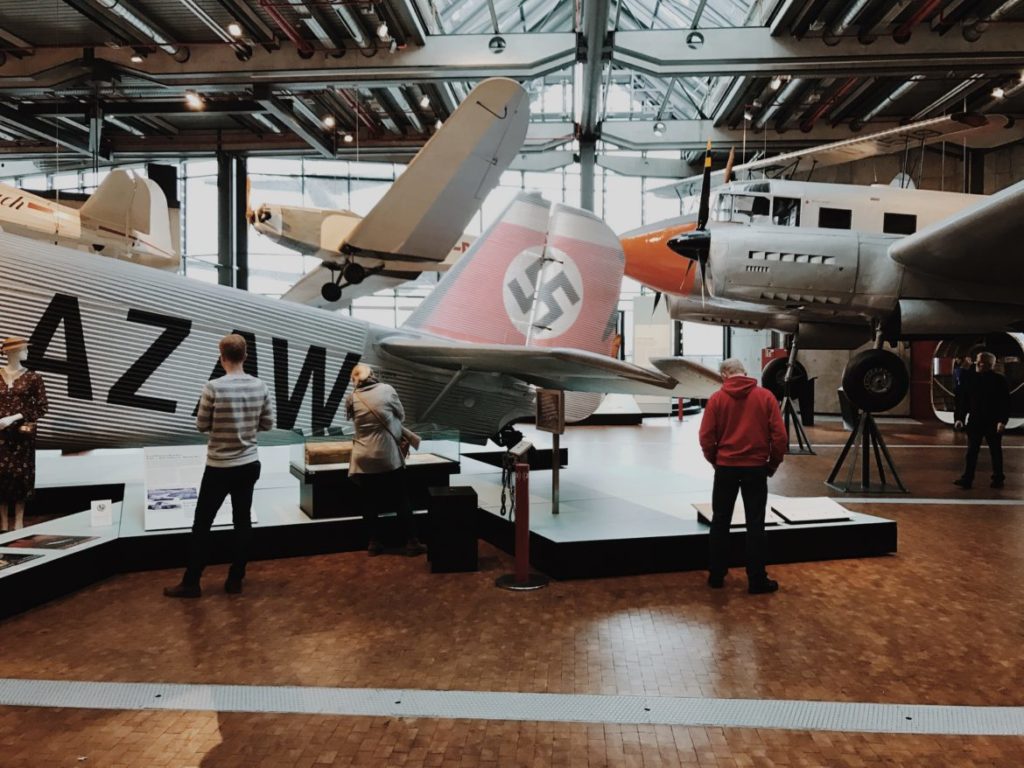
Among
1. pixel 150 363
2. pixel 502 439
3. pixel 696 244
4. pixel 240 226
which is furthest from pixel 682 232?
pixel 240 226

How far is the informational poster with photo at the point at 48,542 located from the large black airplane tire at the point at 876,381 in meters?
7.05

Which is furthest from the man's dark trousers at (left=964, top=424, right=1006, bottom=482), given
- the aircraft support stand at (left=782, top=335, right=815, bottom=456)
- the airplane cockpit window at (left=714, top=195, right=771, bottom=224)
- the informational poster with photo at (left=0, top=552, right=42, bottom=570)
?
the informational poster with photo at (left=0, top=552, right=42, bottom=570)

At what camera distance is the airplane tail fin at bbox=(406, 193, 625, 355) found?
623 cm

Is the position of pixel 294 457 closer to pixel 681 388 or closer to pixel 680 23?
pixel 681 388

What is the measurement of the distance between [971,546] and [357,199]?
18049 mm

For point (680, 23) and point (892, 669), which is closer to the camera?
point (892, 669)

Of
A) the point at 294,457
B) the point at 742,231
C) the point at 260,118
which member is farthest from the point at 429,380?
the point at 260,118

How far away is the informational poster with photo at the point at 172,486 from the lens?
4445mm

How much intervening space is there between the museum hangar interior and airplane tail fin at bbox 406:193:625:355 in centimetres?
3

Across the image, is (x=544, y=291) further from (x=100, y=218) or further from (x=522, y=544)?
(x=100, y=218)

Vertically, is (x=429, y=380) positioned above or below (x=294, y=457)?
above

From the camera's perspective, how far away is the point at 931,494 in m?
7.17

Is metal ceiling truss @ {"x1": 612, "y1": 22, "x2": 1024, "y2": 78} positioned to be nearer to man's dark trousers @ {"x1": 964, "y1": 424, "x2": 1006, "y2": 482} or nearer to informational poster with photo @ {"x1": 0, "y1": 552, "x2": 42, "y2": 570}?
man's dark trousers @ {"x1": 964, "y1": 424, "x2": 1006, "y2": 482}

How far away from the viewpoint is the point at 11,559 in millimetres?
3768
